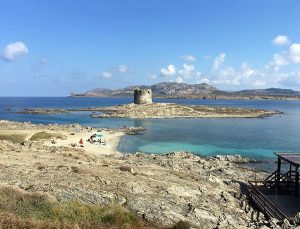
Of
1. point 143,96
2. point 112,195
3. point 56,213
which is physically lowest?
point 112,195

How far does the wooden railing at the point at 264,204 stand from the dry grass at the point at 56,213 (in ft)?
33.3

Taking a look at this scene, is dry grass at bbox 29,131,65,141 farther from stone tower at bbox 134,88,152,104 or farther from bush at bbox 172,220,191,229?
stone tower at bbox 134,88,152,104

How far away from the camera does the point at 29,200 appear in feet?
64.8

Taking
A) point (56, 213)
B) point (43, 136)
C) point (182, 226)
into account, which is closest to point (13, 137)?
point (43, 136)

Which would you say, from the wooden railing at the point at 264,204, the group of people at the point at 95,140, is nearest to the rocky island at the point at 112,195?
the wooden railing at the point at 264,204

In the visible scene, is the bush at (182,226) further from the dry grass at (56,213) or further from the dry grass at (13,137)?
the dry grass at (13,137)

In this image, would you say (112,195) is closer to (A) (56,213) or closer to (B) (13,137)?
(A) (56,213)

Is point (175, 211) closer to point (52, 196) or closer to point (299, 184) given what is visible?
point (52, 196)

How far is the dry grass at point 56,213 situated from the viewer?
16.3 m

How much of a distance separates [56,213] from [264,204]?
616 inches

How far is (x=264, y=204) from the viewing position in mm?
27172

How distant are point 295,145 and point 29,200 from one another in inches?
2175

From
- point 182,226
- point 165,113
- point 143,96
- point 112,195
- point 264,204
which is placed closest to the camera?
point 182,226

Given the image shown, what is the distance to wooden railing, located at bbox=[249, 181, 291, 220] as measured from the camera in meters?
25.0
